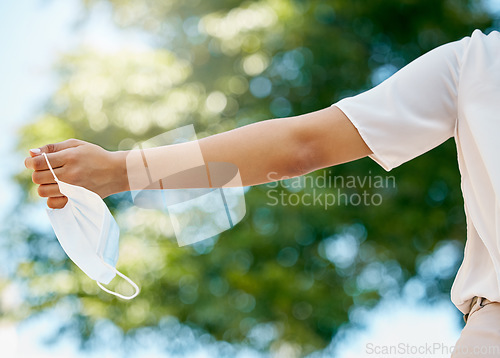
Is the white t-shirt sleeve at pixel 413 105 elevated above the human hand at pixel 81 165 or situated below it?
above

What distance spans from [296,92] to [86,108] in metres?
1.35

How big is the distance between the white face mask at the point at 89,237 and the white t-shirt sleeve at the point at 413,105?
13.7 inches

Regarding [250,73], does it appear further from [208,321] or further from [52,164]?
[52,164]

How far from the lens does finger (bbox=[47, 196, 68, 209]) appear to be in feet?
2.58

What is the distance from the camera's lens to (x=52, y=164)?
0.73 m

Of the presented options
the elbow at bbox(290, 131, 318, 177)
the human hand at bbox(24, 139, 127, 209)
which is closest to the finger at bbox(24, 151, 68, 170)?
the human hand at bbox(24, 139, 127, 209)

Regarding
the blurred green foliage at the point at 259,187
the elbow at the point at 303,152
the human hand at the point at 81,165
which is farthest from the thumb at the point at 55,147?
the blurred green foliage at the point at 259,187

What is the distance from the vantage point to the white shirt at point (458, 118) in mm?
636

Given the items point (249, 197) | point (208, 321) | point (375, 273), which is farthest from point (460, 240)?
point (208, 321)

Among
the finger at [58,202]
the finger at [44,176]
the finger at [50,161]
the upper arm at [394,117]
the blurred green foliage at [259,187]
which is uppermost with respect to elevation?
the upper arm at [394,117]

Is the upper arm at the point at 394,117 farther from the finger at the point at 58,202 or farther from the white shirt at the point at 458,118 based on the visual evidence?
the finger at the point at 58,202

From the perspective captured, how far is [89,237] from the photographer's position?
814mm

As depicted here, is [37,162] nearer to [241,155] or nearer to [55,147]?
[55,147]

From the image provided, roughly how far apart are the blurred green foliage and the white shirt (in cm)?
272
